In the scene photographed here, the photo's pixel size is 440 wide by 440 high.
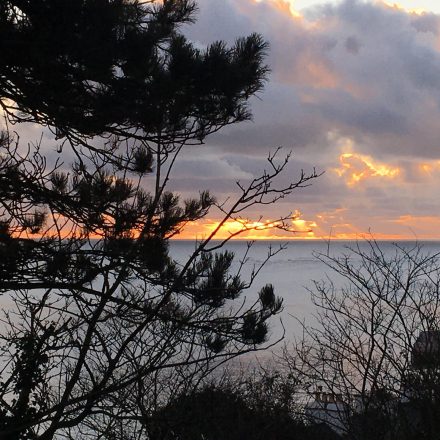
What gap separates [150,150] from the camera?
5.38m

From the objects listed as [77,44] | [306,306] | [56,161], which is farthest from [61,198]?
→ [306,306]

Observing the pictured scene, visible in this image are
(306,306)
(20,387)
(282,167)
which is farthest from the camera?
(306,306)

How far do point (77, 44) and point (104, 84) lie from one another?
1.44 feet

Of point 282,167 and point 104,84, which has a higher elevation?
point 104,84

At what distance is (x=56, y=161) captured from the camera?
5188 millimetres

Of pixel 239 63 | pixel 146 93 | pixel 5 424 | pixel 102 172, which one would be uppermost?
pixel 239 63

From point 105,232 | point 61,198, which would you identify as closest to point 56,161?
point 61,198

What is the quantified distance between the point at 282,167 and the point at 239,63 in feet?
4.10

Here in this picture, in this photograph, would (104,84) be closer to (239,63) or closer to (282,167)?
(239,63)

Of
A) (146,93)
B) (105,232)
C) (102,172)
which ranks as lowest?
(105,232)

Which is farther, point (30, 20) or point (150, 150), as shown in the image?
point (150, 150)

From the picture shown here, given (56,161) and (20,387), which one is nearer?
(56,161)

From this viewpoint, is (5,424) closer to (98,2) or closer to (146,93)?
(146,93)

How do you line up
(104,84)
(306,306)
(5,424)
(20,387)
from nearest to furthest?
(104,84), (5,424), (20,387), (306,306)
